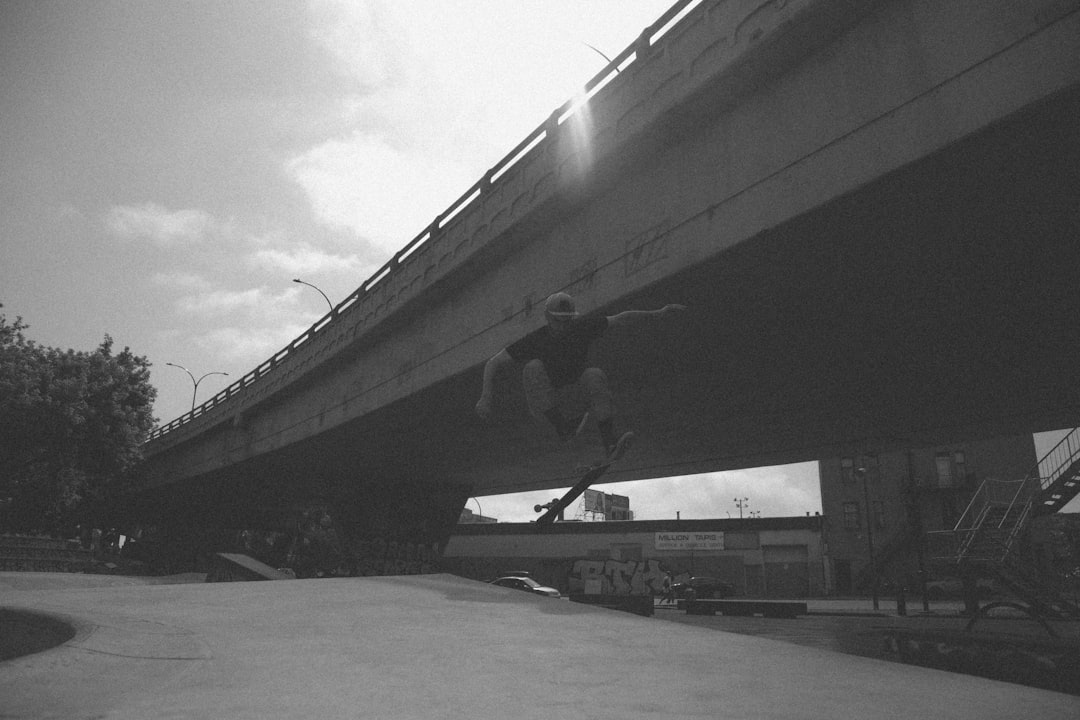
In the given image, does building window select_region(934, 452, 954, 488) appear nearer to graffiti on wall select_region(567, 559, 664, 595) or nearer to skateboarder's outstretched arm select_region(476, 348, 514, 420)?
graffiti on wall select_region(567, 559, 664, 595)

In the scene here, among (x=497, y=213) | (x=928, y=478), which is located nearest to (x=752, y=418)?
(x=497, y=213)

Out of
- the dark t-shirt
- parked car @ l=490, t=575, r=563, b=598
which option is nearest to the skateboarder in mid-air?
the dark t-shirt

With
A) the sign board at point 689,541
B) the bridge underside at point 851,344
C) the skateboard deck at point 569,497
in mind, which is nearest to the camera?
the bridge underside at point 851,344

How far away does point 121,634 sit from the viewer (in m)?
5.63

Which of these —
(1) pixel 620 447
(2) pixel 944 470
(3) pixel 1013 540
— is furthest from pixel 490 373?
(2) pixel 944 470

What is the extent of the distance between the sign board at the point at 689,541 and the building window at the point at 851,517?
9.25m

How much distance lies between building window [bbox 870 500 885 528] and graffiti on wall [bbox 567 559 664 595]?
646 inches

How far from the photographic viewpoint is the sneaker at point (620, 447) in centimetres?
886

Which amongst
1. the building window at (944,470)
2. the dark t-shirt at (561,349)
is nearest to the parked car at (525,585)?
the dark t-shirt at (561,349)

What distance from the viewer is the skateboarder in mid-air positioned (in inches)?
355

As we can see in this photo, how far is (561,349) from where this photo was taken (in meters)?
9.22

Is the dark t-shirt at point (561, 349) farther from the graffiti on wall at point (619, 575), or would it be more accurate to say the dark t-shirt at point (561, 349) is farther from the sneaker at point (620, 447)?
the graffiti on wall at point (619, 575)

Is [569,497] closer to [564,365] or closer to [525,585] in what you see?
[564,365]

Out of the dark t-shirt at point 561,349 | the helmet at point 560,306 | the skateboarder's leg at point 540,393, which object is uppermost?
the helmet at point 560,306
